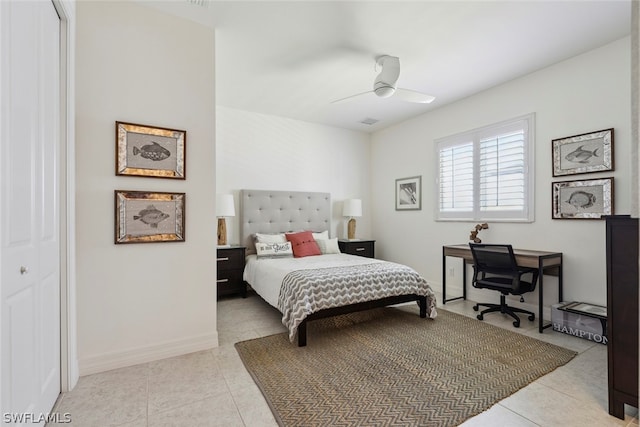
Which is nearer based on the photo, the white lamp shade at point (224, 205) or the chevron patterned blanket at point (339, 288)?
the chevron patterned blanket at point (339, 288)

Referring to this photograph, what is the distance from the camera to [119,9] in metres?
2.35

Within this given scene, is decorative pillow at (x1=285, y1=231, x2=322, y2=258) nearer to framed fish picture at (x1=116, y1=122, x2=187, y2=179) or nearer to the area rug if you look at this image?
the area rug

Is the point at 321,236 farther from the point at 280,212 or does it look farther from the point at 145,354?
Answer: the point at 145,354

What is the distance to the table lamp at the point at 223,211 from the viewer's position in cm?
421

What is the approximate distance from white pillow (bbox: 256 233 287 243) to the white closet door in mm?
2654

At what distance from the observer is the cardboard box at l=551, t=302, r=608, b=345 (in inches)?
106

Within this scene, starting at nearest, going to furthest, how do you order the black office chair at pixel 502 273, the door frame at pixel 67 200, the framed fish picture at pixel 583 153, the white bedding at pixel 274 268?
1. the door frame at pixel 67 200
2. the framed fish picture at pixel 583 153
3. the black office chair at pixel 502 273
4. the white bedding at pixel 274 268

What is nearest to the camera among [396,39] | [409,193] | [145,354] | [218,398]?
[218,398]

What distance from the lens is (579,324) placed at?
285 cm

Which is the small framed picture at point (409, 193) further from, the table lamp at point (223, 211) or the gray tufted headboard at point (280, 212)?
the table lamp at point (223, 211)

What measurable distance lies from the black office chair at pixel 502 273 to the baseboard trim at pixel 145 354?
288 cm

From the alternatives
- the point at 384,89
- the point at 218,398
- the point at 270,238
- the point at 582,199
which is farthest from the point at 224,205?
the point at 582,199

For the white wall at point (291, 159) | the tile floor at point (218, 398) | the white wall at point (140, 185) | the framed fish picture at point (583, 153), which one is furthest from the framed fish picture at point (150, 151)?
the framed fish picture at point (583, 153)

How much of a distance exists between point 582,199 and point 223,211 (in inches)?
164
